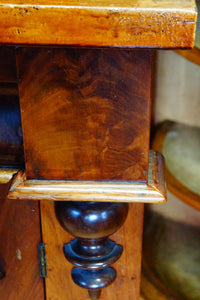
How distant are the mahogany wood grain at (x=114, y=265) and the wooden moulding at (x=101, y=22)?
11.3 inches

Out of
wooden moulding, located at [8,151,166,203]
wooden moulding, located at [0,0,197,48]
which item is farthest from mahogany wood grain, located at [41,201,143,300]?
wooden moulding, located at [0,0,197,48]

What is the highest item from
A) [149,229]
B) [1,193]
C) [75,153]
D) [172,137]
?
[75,153]

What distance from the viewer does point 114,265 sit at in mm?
573

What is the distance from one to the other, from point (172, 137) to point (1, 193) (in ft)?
1.75

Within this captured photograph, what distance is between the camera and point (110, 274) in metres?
0.52

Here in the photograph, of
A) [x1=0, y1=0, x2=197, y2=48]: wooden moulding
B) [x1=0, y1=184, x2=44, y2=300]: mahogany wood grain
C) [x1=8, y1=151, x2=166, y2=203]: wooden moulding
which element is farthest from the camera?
[x1=0, y1=184, x2=44, y2=300]: mahogany wood grain

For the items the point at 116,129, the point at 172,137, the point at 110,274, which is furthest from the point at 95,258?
the point at 172,137

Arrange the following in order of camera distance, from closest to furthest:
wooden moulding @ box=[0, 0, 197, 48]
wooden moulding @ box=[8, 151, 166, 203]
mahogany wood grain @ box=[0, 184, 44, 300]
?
1. wooden moulding @ box=[0, 0, 197, 48]
2. wooden moulding @ box=[8, 151, 166, 203]
3. mahogany wood grain @ box=[0, 184, 44, 300]

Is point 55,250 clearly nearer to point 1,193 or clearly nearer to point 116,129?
point 1,193

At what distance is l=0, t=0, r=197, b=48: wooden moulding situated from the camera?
11.5 inches

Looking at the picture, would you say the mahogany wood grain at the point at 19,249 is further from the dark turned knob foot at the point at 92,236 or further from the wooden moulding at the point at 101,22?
the wooden moulding at the point at 101,22

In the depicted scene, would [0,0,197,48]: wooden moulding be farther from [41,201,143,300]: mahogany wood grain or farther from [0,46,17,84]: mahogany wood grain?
[41,201,143,300]: mahogany wood grain

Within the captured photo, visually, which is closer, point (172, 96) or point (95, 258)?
point (95, 258)

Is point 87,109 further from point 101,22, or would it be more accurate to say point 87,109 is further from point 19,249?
point 19,249
